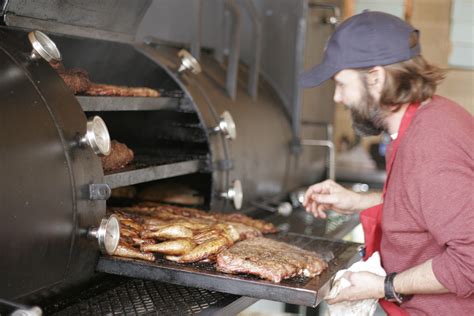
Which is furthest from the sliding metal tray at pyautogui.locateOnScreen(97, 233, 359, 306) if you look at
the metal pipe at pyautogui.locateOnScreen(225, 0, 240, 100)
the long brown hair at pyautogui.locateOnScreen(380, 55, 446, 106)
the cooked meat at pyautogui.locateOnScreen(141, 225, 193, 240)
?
the metal pipe at pyautogui.locateOnScreen(225, 0, 240, 100)

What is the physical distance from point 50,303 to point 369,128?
1.29 meters

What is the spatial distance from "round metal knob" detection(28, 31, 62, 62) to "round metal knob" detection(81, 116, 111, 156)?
10.0 inches

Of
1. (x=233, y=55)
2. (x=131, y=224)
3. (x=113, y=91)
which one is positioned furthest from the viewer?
(x=233, y=55)

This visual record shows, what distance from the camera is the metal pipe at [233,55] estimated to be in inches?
147

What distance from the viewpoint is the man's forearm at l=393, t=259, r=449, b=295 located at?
2215 mm

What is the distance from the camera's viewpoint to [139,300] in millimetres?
2254

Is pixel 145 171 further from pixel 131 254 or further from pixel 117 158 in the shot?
pixel 131 254

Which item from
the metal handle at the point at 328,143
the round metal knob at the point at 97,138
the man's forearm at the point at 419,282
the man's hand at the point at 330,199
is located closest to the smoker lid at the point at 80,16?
the round metal knob at the point at 97,138

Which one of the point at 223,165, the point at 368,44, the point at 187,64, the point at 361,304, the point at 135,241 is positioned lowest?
the point at 361,304

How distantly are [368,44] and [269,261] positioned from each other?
0.83m

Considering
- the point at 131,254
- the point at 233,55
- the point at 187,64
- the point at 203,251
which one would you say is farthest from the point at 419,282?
the point at 233,55

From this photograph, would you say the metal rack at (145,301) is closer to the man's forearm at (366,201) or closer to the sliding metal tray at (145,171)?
the sliding metal tray at (145,171)

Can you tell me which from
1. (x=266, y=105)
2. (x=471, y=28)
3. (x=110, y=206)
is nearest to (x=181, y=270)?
(x=110, y=206)

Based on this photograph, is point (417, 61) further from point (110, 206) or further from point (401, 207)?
point (110, 206)
